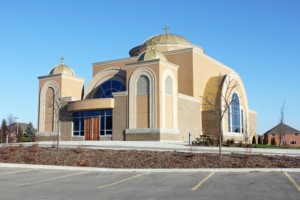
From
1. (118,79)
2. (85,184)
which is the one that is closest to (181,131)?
(118,79)

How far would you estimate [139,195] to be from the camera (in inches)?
372

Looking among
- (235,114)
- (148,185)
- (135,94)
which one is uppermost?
(135,94)

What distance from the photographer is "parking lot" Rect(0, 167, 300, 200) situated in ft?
30.8

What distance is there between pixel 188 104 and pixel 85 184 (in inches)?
1184

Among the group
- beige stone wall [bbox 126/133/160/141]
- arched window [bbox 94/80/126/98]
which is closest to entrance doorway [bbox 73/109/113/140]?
beige stone wall [bbox 126/133/160/141]

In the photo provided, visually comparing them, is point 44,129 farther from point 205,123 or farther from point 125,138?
point 205,123

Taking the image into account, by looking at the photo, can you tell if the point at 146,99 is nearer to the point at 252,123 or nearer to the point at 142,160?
the point at 142,160

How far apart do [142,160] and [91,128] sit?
24211 millimetres

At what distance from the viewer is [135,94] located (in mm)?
37719

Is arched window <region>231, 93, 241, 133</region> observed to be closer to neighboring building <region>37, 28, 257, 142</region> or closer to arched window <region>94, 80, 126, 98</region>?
neighboring building <region>37, 28, 257, 142</region>

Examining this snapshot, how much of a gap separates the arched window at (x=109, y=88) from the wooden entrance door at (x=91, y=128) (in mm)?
4368

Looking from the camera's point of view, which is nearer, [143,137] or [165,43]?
[143,137]

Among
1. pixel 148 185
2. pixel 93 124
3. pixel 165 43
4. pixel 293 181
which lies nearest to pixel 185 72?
pixel 165 43

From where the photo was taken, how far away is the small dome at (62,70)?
1832 inches
